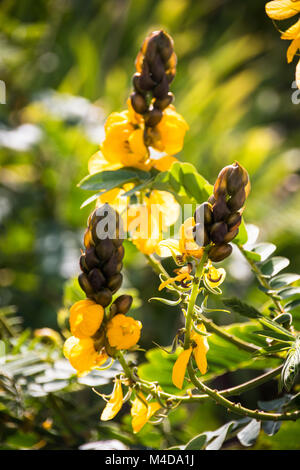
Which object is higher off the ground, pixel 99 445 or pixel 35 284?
pixel 99 445

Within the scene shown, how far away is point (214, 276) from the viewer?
37cm

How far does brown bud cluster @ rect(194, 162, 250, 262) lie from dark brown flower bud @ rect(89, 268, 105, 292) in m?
0.07

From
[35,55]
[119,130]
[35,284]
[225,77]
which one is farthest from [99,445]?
[225,77]

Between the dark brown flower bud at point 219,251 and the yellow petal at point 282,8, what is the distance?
0.54 ft

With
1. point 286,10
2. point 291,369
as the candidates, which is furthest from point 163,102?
point 291,369

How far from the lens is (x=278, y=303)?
1.48 ft

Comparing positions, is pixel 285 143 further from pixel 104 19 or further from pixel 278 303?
pixel 278 303

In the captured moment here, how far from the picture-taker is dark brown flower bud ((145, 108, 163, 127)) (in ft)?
1.36

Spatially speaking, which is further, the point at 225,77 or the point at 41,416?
the point at 225,77

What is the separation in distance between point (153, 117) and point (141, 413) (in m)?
0.22

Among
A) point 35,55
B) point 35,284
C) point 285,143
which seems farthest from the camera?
point 285,143

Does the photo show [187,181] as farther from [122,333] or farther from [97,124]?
[97,124]

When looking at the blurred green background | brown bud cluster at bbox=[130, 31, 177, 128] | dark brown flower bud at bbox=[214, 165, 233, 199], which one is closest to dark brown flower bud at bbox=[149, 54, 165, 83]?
brown bud cluster at bbox=[130, 31, 177, 128]

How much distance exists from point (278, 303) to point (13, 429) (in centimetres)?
30
